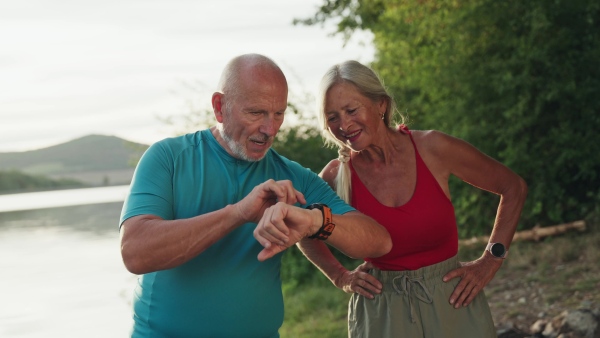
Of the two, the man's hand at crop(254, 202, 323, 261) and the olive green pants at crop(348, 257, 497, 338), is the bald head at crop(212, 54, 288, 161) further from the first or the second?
the olive green pants at crop(348, 257, 497, 338)

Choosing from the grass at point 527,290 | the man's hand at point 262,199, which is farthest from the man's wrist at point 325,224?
the grass at point 527,290

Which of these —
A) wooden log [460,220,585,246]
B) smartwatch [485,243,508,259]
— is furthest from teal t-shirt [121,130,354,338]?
wooden log [460,220,585,246]

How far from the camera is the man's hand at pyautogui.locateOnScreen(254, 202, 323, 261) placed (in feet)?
8.34

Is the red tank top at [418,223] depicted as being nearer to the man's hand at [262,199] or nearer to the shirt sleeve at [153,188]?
the man's hand at [262,199]

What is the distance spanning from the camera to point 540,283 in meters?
7.86

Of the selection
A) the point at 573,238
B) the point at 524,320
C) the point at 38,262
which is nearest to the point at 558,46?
the point at 573,238

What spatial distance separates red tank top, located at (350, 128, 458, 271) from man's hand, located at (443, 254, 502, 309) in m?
0.08

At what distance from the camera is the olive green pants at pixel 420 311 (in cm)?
332

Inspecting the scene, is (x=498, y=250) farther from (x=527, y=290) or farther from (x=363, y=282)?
(x=527, y=290)

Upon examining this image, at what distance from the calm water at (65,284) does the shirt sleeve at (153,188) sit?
9.11 meters

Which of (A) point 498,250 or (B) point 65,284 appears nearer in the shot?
(A) point 498,250

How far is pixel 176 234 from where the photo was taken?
A: 8.22 feet


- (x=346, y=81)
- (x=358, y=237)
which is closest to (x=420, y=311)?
(x=358, y=237)

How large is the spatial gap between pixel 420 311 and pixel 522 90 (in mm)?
6503
